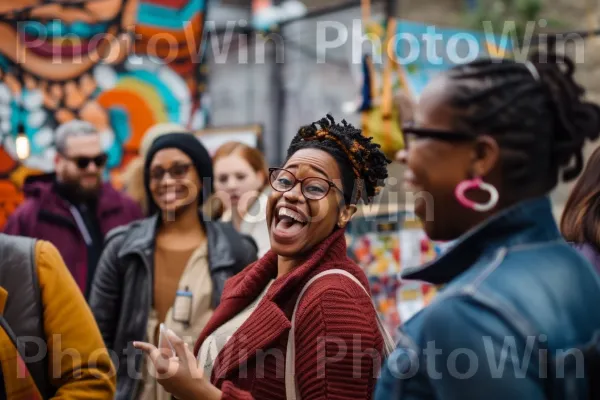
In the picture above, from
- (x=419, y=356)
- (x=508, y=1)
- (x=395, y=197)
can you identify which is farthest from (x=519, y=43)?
(x=419, y=356)

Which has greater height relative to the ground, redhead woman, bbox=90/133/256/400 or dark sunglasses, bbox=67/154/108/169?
dark sunglasses, bbox=67/154/108/169

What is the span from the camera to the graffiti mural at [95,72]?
7059 mm

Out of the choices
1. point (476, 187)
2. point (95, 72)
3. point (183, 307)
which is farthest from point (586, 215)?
point (95, 72)

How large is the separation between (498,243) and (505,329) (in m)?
0.24

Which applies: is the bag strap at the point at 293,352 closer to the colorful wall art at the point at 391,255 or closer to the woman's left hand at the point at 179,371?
the woman's left hand at the point at 179,371

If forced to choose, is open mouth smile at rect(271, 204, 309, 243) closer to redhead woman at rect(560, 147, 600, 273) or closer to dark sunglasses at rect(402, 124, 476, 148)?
dark sunglasses at rect(402, 124, 476, 148)

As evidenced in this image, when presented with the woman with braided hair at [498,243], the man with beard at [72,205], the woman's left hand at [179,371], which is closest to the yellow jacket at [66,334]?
the woman's left hand at [179,371]

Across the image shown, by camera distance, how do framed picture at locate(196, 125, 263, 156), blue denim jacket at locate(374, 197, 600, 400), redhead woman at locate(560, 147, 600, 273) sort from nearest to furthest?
blue denim jacket at locate(374, 197, 600, 400) < redhead woman at locate(560, 147, 600, 273) < framed picture at locate(196, 125, 263, 156)

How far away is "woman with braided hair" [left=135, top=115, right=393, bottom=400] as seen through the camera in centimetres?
227

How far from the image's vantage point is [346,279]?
2.45 meters

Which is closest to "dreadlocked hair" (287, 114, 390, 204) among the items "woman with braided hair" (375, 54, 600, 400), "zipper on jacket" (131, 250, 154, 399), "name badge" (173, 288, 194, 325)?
"woman with braided hair" (375, 54, 600, 400)

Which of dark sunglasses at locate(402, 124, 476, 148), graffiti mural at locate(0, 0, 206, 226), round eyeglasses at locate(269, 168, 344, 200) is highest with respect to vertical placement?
graffiti mural at locate(0, 0, 206, 226)

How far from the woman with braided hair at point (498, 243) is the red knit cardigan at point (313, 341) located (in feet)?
1.56

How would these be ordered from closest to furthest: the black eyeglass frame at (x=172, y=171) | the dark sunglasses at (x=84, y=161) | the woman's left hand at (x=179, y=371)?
the woman's left hand at (x=179, y=371)
the black eyeglass frame at (x=172, y=171)
the dark sunglasses at (x=84, y=161)
